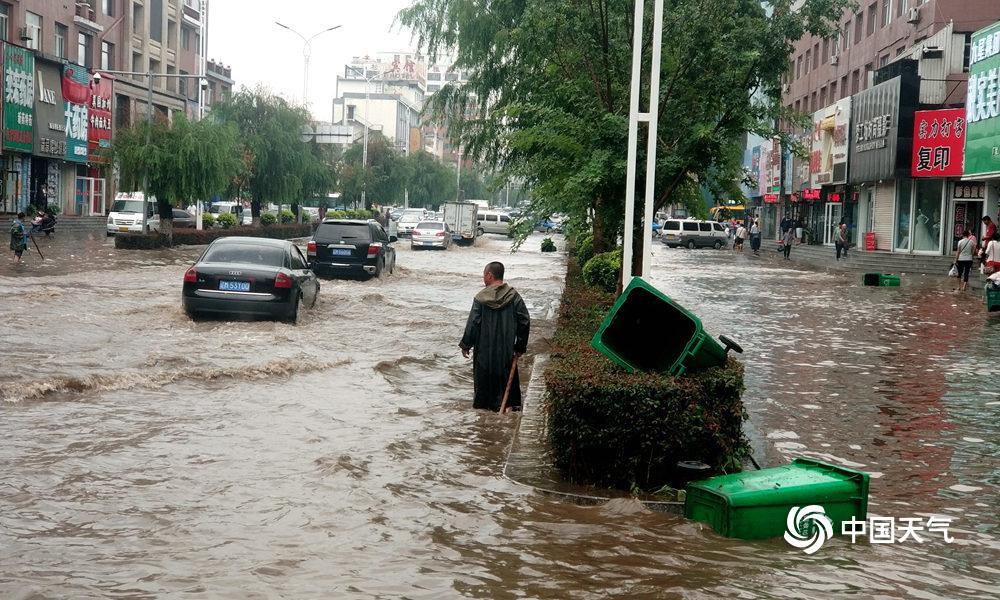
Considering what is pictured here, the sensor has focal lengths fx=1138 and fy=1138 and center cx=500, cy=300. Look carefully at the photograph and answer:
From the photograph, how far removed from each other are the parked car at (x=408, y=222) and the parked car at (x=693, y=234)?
547 inches

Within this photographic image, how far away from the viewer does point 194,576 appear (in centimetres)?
564

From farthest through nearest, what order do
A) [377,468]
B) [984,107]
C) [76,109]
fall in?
1. [76,109]
2. [984,107]
3. [377,468]

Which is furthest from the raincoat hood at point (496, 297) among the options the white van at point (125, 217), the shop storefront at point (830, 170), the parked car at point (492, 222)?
the parked car at point (492, 222)

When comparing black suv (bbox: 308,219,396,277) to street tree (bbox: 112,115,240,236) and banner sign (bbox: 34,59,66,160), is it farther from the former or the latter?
banner sign (bbox: 34,59,66,160)

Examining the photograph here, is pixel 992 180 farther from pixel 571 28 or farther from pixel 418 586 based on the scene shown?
pixel 418 586

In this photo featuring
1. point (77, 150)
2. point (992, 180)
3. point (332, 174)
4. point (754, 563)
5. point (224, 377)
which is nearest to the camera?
point (754, 563)

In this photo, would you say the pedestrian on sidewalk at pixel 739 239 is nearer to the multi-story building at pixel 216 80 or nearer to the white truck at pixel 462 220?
the white truck at pixel 462 220

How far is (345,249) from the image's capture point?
88.3 feet

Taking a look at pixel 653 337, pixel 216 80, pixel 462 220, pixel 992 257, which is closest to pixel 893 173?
pixel 992 257

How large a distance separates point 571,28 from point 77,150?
46.9 meters

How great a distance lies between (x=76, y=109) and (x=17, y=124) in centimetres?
622

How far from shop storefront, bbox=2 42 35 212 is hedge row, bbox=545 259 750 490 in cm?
4483

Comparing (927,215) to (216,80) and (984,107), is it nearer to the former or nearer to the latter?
(984,107)

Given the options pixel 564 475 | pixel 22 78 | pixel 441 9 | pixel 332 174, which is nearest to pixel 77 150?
pixel 22 78
